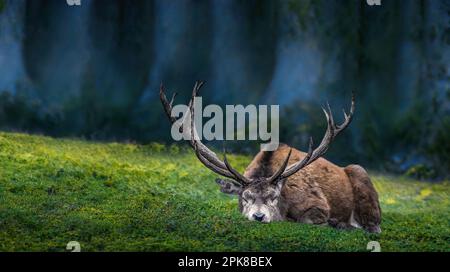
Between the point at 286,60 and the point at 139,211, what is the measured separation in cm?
644

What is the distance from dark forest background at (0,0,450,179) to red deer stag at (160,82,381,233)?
4.87 metres

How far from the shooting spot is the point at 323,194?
1157 centimetres

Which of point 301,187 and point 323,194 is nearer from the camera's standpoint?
point 301,187

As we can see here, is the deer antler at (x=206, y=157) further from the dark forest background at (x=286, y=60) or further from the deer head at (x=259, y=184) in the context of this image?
the dark forest background at (x=286, y=60)

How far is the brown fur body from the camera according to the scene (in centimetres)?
1126

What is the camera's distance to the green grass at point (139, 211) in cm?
1022

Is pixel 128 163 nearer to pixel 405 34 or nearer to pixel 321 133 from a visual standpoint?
pixel 321 133

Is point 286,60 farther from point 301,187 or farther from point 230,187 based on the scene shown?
point 230,187

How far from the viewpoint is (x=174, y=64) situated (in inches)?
666

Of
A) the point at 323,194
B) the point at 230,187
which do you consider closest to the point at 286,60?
the point at 323,194

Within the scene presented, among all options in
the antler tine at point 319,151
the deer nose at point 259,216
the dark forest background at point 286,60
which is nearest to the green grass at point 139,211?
the deer nose at point 259,216

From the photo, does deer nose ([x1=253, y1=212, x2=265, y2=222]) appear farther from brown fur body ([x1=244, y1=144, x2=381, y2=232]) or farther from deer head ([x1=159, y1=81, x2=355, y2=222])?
brown fur body ([x1=244, y1=144, x2=381, y2=232])

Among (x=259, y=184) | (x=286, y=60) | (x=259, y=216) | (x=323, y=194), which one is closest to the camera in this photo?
(x=259, y=216)
